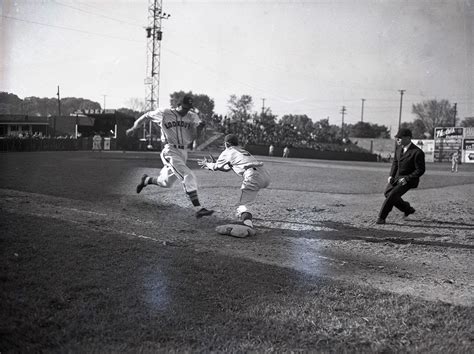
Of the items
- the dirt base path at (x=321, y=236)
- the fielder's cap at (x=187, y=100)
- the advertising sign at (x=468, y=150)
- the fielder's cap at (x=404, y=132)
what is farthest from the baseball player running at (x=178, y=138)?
the advertising sign at (x=468, y=150)

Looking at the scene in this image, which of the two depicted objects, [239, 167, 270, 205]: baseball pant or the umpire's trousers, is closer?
[239, 167, 270, 205]: baseball pant

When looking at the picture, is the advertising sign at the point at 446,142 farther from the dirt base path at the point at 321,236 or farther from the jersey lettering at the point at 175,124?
the jersey lettering at the point at 175,124

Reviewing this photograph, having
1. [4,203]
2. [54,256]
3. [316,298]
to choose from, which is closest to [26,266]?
[54,256]

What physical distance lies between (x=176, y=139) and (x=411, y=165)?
12.8ft

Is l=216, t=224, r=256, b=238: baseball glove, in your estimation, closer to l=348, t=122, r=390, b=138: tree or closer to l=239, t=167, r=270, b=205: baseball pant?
l=239, t=167, r=270, b=205: baseball pant

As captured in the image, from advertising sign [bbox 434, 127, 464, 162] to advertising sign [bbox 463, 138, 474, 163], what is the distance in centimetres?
78

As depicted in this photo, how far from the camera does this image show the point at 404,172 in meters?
7.17

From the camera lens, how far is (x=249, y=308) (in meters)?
3.08

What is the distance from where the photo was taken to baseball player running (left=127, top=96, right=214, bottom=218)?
22.0ft

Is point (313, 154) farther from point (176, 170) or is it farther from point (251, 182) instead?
point (251, 182)

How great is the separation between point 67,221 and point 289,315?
3438 millimetres

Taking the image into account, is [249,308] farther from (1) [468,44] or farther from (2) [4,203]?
(1) [468,44]

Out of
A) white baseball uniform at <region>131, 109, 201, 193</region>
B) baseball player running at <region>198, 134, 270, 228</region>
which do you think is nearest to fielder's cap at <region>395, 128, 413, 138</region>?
baseball player running at <region>198, 134, 270, 228</region>

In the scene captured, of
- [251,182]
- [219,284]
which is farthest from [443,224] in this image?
[219,284]
